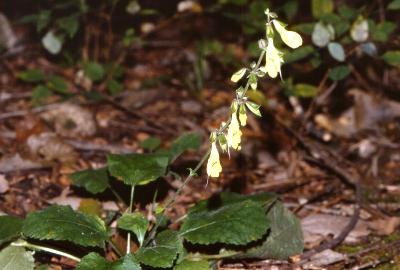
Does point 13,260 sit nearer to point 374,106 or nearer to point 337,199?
point 337,199

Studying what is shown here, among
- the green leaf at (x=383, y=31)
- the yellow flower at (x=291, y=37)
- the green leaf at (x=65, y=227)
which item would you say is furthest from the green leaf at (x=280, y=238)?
the green leaf at (x=383, y=31)

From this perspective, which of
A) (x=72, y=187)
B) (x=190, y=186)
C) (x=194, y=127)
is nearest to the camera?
(x=72, y=187)

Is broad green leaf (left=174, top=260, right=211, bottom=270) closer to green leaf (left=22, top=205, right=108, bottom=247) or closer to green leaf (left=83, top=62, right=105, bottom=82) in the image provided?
green leaf (left=22, top=205, right=108, bottom=247)

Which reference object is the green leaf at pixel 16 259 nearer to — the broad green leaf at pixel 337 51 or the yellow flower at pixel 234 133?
the yellow flower at pixel 234 133

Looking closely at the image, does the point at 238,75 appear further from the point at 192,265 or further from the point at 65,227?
the point at 65,227

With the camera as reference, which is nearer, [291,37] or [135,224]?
[291,37]

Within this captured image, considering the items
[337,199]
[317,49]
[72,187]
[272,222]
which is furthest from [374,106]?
[72,187]

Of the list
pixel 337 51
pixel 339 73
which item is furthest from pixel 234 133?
pixel 339 73
